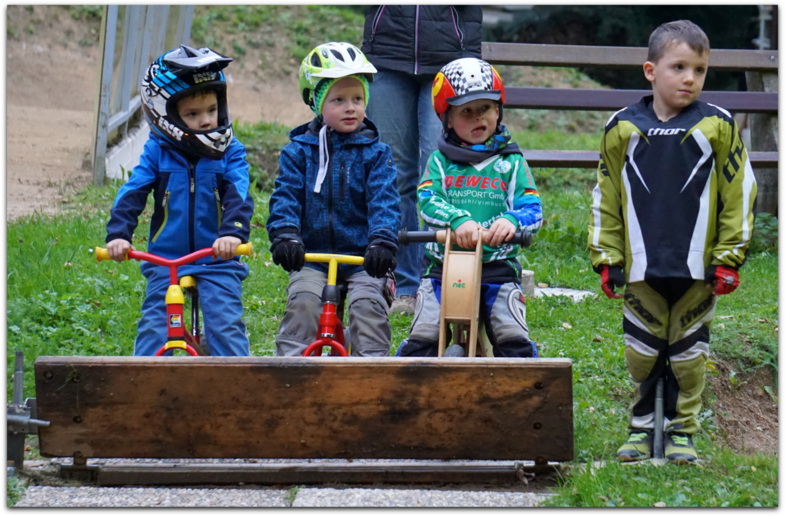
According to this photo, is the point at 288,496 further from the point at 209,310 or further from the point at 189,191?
the point at 189,191

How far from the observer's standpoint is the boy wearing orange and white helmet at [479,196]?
4.52 metres

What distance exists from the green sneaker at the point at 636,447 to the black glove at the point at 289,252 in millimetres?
1560

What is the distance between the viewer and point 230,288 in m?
4.70

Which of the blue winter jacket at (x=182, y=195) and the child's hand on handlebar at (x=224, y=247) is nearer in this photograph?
the child's hand on handlebar at (x=224, y=247)

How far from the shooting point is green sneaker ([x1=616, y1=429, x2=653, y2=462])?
433 centimetres

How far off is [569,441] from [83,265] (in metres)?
4.36

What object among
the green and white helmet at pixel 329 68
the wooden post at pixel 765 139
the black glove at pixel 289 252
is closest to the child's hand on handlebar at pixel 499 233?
the black glove at pixel 289 252

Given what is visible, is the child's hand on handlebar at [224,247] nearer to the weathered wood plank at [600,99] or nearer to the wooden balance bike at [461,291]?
the wooden balance bike at [461,291]

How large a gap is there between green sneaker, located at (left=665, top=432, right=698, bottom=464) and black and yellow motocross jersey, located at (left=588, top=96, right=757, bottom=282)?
0.70 meters

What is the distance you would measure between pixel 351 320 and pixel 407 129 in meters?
1.88

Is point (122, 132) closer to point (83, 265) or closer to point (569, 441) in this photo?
point (83, 265)

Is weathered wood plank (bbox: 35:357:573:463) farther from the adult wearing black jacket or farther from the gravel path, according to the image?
the adult wearing black jacket

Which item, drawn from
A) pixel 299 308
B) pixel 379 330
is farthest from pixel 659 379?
pixel 299 308

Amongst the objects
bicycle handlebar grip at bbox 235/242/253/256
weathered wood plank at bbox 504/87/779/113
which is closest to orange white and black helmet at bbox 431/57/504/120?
bicycle handlebar grip at bbox 235/242/253/256
